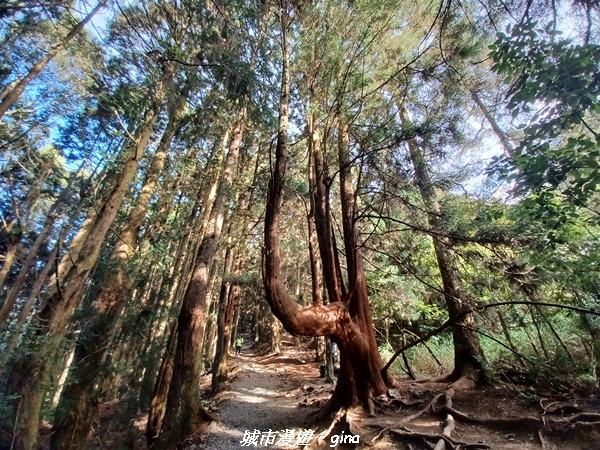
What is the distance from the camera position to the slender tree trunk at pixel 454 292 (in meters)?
5.05

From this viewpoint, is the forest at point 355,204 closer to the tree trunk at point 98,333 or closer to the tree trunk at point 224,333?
the tree trunk at point 98,333

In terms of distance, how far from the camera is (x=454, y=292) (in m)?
5.30

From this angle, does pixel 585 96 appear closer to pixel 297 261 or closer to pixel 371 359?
pixel 371 359

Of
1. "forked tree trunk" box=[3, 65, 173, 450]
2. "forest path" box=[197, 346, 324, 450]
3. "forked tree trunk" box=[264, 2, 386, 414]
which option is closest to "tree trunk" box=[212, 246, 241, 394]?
"forest path" box=[197, 346, 324, 450]

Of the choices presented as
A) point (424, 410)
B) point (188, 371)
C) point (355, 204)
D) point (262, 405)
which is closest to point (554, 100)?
point (355, 204)

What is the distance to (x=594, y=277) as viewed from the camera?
3.16 m

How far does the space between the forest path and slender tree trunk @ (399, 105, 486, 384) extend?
10.5 feet

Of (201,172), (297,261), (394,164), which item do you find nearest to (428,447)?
(394,164)

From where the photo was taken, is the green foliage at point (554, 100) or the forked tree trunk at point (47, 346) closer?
the green foliage at point (554, 100)

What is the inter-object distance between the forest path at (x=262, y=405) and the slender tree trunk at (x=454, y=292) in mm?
3202

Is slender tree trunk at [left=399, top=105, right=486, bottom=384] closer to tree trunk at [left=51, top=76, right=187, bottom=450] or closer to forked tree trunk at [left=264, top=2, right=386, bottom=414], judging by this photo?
forked tree trunk at [left=264, top=2, right=386, bottom=414]

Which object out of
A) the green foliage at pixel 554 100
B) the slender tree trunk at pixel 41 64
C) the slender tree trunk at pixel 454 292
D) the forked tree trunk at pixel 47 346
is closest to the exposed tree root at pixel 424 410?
the slender tree trunk at pixel 454 292

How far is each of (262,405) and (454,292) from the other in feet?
18.6

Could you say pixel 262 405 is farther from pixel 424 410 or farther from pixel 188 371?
pixel 424 410
